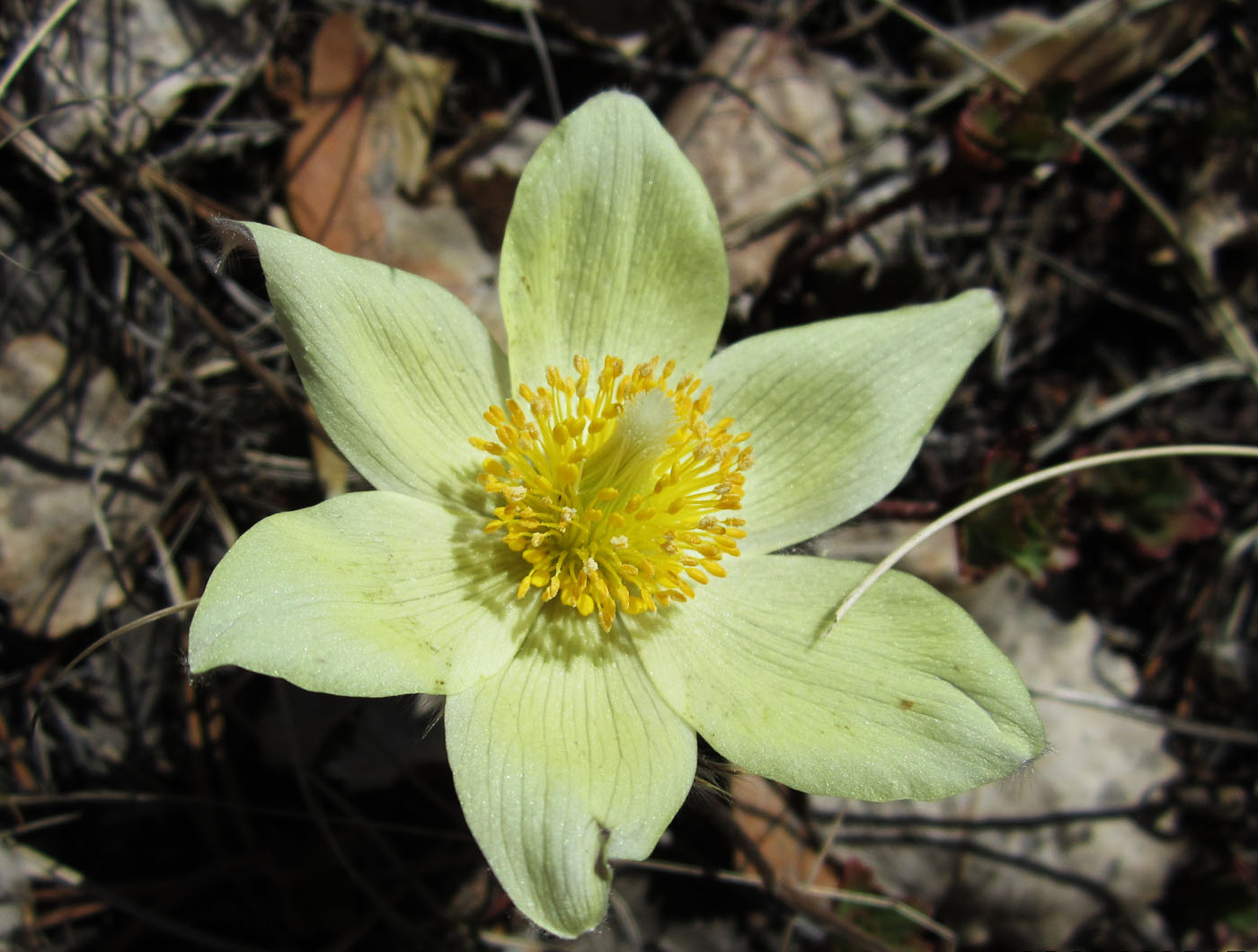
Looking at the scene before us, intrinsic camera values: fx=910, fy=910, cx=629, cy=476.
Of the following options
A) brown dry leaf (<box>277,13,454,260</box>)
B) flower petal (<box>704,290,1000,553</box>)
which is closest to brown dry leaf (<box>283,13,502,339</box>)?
brown dry leaf (<box>277,13,454,260</box>)

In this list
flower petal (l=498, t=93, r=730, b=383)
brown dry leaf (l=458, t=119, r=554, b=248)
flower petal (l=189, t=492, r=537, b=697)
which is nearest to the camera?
flower petal (l=189, t=492, r=537, b=697)

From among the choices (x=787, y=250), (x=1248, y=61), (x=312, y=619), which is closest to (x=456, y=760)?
(x=312, y=619)

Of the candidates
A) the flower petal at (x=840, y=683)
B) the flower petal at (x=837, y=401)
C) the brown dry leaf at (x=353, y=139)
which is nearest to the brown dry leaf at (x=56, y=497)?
the brown dry leaf at (x=353, y=139)

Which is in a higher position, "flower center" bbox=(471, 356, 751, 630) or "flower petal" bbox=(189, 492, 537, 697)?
"flower center" bbox=(471, 356, 751, 630)

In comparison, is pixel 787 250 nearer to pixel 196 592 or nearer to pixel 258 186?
pixel 258 186

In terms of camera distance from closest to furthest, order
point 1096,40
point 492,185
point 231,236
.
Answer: point 231,236 < point 492,185 < point 1096,40

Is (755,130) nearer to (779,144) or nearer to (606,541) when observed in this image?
(779,144)

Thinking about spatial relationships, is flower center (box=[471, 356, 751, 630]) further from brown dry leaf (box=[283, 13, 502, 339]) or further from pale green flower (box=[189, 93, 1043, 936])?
brown dry leaf (box=[283, 13, 502, 339])

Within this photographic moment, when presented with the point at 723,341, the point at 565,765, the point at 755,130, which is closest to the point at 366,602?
the point at 565,765
